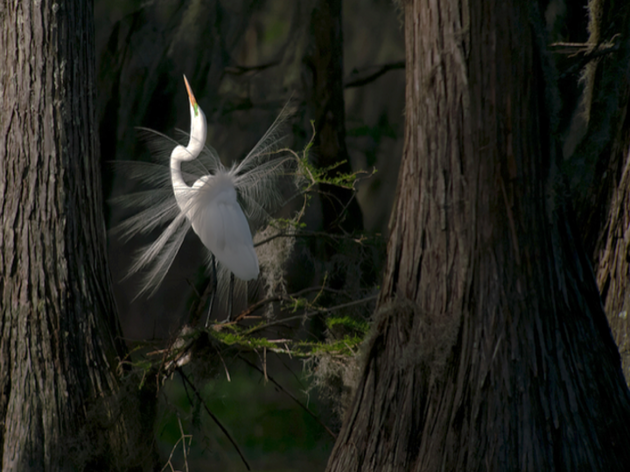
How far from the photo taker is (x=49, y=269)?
200 cm

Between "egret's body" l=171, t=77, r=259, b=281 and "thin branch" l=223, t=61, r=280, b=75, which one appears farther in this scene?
"thin branch" l=223, t=61, r=280, b=75

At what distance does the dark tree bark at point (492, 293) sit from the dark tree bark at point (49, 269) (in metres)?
1.14

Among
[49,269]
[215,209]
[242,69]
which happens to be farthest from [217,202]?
[242,69]

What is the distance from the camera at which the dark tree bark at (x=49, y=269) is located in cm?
195

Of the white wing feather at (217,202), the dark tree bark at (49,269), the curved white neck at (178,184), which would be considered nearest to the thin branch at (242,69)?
the white wing feather at (217,202)

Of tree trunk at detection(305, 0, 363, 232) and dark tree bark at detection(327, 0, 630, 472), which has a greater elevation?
tree trunk at detection(305, 0, 363, 232)

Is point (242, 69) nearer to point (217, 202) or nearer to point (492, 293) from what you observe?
point (217, 202)

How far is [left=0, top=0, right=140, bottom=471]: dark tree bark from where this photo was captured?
1.95m

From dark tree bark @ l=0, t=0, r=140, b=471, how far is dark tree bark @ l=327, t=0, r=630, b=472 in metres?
1.14

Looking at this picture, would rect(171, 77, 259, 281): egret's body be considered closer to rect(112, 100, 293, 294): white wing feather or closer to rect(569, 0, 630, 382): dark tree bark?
rect(112, 100, 293, 294): white wing feather

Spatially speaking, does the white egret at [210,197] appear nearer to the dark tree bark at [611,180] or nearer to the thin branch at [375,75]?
the dark tree bark at [611,180]

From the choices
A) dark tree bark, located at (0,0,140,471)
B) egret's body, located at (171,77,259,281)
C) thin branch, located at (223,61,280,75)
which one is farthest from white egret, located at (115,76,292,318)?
thin branch, located at (223,61,280,75)

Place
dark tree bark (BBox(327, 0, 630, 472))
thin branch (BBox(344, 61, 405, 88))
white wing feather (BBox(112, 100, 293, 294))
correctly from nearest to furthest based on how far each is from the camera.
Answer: dark tree bark (BBox(327, 0, 630, 472))
white wing feather (BBox(112, 100, 293, 294))
thin branch (BBox(344, 61, 405, 88))

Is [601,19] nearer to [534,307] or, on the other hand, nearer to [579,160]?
[579,160]
